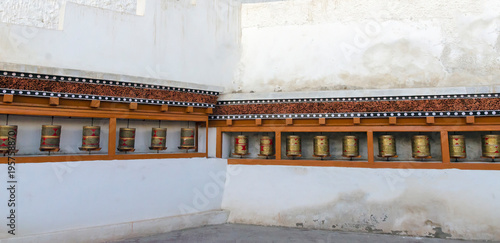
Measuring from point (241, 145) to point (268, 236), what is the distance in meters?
1.46

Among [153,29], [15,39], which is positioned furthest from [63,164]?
[153,29]

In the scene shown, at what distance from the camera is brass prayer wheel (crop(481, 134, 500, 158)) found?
13.7ft

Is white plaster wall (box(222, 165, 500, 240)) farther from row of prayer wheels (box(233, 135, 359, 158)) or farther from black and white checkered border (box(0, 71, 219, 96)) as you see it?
black and white checkered border (box(0, 71, 219, 96))

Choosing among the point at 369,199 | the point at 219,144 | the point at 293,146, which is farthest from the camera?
the point at 219,144

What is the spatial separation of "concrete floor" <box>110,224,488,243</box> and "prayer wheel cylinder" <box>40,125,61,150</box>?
4.66 ft

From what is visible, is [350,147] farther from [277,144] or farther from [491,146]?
[491,146]

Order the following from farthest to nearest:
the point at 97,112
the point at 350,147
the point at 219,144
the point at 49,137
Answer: the point at 219,144
the point at 350,147
the point at 97,112
the point at 49,137

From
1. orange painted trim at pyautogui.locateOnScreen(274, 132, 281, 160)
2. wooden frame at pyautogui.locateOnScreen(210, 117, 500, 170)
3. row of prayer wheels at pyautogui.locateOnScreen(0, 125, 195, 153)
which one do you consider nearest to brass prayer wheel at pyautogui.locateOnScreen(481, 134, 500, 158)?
wooden frame at pyautogui.locateOnScreen(210, 117, 500, 170)

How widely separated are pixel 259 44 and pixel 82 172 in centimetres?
331

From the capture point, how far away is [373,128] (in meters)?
4.46

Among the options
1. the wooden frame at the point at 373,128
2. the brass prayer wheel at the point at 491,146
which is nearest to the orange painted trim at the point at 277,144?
the wooden frame at the point at 373,128

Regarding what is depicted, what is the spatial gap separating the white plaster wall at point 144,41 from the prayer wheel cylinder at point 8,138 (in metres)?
0.87

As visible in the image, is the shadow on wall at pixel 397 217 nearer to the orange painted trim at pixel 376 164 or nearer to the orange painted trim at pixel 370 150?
the orange painted trim at pixel 376 164

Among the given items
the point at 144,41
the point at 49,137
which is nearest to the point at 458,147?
the point at 144,41
